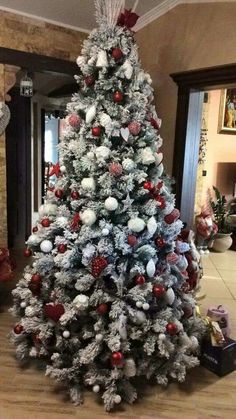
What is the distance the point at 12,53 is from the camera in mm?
2912

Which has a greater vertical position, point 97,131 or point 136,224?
point 97,131

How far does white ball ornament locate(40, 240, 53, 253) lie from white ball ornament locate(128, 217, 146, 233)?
0.47 meters

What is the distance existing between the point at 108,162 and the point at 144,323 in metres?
0.86

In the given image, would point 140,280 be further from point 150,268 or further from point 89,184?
point 89,184

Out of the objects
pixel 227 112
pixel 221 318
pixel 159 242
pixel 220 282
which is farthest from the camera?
pixel 227 112

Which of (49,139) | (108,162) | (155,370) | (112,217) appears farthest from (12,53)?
(49,139)

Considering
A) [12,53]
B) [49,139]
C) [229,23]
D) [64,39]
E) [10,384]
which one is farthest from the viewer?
[49,139]

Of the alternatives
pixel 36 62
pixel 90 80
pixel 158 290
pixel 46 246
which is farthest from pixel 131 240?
pixel 36 62

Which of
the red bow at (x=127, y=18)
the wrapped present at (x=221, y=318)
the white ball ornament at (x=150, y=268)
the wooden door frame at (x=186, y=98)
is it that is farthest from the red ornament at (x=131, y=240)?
the wooden door frame at (x=186, y=98)

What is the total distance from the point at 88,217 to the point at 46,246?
0.32 meters

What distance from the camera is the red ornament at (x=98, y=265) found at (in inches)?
71.6

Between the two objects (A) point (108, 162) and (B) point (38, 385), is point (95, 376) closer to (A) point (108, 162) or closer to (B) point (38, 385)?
(B) point (38, 385)

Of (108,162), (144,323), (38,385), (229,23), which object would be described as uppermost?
(229,23)

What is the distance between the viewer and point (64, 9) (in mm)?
2936
